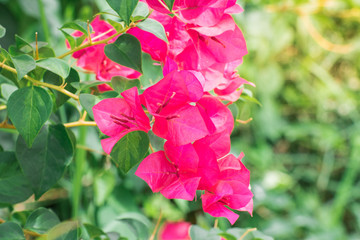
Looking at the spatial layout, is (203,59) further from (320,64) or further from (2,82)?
(320,64)

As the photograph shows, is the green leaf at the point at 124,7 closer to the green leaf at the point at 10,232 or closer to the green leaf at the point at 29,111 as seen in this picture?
the green leaf at the point at 29,111

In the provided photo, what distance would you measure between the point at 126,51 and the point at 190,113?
71 millimetres

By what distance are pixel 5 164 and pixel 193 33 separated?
0.72 ft

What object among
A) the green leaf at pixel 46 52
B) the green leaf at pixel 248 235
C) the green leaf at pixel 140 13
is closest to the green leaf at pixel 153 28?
the green leaf at pixel 140 13

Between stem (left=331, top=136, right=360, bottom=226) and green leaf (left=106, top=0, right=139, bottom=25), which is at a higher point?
green leaf (left=106, top=0, right=139, bottom=25)

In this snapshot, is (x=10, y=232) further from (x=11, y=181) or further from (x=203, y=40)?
(x=203, y=40)

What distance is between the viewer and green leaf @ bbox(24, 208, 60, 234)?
1.16ft

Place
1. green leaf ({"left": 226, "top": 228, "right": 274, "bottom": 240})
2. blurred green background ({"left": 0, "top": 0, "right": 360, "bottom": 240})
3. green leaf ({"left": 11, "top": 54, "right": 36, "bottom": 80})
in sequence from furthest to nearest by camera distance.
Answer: blurred green background ({"left": 0, "top": 0, "right": 360, "bottom": 240}) < green leaf ({"left": 226, "top": 228, "right": 274, "bottom": 240}) < green leaf ({"left": 11, "top": 54, "right": 36, "bottom": 80})

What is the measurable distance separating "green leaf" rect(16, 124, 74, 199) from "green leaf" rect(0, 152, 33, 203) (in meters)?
0.04

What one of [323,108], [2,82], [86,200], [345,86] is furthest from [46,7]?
[345,86]

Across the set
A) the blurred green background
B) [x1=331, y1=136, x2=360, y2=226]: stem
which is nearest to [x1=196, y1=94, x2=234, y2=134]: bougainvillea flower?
the blurred green background

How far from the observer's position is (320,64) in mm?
1521

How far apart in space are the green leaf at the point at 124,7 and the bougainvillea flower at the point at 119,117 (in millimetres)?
54

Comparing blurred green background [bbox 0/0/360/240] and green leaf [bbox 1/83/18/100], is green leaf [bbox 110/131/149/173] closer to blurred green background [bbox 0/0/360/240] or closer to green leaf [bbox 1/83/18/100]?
green leaf [bbox 1/83/18/100]
